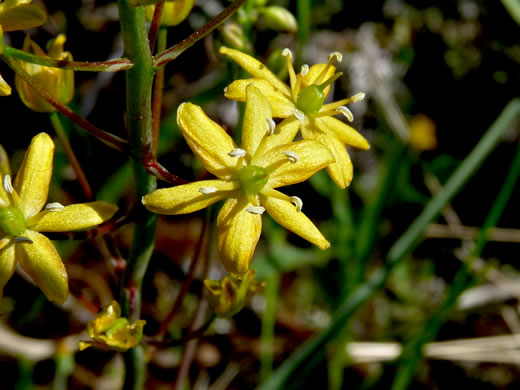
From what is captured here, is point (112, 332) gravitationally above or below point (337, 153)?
below

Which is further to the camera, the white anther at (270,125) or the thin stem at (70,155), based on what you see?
the thin stem at (70,155)

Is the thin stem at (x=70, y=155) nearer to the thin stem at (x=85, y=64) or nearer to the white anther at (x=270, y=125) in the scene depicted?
the thin stem at (x=85, y=64)

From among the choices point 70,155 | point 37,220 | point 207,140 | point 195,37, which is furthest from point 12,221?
point 195,37

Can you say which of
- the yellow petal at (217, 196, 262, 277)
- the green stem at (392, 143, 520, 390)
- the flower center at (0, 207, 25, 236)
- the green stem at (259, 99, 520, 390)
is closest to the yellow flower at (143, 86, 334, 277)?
the yellow petal at (217, 196, 262, 277)

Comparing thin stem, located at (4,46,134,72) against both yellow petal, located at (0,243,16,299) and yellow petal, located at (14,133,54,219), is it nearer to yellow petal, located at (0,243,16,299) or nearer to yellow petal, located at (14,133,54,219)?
yellow petal, located at (14,133,54,219)

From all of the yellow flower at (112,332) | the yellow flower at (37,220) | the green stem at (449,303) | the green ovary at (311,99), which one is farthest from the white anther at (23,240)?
the green stem at (449,303)

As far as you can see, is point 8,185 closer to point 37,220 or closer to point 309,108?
point 37,220
